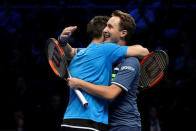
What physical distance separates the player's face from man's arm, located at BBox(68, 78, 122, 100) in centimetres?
43

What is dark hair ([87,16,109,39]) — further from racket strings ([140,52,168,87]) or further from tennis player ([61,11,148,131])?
racket strings ([140,52,168,87])

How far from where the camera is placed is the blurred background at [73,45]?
229 inches

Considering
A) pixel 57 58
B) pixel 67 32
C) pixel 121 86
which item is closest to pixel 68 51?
pixel 57 58

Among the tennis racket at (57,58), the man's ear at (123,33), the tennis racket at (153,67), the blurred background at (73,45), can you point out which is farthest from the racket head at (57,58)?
the blurred background at (73,45)

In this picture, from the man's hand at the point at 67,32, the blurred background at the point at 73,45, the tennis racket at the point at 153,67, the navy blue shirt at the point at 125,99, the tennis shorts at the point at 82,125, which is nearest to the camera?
the tennis shorts at the point at 82,125

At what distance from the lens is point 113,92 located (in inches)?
93.9

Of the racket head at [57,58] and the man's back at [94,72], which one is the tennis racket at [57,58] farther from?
the man's back at [94,72]

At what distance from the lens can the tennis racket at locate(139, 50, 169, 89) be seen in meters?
3.18

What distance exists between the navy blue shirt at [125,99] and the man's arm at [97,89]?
0.29ft

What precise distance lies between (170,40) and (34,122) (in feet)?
9.04

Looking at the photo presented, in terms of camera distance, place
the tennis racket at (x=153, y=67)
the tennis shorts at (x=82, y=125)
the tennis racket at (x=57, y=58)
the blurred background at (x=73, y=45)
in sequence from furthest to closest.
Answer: the blurred background at (x=73, y=45) < the tennis racket at (x=153, y=67) < the tennis racket at (x=57, y=58) < the tennis shorts at (x=82, y=125)

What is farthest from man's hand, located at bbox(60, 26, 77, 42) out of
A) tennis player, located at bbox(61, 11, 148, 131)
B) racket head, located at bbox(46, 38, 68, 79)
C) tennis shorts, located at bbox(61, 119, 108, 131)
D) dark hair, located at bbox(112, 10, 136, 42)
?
tennis shorts, located at bbox(61, 119, 108, 131)

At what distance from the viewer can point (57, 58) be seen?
112 inches

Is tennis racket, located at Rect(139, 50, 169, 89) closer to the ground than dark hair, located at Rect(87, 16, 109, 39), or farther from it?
closer to the ground
